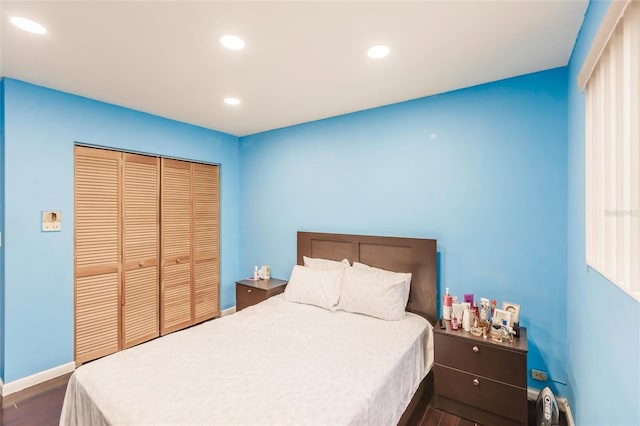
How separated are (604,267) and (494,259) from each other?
3.62 feet

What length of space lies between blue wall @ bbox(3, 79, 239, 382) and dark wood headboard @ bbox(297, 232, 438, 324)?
2376 mm

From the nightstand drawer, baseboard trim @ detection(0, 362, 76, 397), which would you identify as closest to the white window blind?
the nightstand drawer

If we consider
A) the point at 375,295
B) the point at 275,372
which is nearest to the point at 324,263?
the point at 375,295

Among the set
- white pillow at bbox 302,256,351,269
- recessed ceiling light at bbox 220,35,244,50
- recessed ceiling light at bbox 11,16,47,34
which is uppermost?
recessed ceiling light at bbox 11,16,47,34

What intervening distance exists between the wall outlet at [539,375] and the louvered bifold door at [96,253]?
3708 mm

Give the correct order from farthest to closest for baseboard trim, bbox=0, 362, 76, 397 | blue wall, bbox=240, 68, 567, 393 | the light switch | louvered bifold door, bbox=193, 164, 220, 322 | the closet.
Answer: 1. louvered bifold door, bbox=193, 164, 220, 322
2. the closet
3. the light switch
4. baseboard trim, bbox=0, 362, 76, 397
5. blue wall, bbox=240, 68, 567, 393

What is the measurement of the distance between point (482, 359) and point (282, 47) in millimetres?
2424

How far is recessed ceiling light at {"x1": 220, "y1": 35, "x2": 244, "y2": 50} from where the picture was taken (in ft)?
5.90

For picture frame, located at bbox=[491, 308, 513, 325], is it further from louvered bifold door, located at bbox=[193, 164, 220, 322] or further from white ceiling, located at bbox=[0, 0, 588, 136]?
louvered bifold door, located at bbox=[193, 164, 220, 322]

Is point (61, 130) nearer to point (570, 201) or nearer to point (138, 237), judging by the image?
point (138, 237)

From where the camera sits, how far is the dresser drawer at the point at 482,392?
6.18 ft

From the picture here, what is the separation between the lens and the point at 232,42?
185 centimetres

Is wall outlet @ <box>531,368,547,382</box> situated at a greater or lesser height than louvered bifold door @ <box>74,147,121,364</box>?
lesser

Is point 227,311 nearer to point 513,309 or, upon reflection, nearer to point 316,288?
point 316,288
